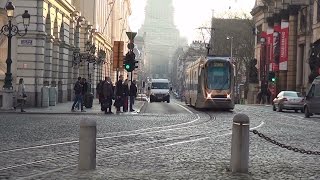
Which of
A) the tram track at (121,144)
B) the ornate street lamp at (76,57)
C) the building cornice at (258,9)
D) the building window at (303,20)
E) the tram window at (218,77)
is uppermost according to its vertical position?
the building cornice at (258,9)

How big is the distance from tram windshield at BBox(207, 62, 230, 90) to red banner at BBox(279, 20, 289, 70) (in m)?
32.7

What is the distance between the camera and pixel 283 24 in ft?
229

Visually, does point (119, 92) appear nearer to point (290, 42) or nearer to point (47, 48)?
point (47, 48)

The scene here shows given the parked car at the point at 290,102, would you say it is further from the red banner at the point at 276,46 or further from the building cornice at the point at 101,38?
the building cornice at the point at 101,38

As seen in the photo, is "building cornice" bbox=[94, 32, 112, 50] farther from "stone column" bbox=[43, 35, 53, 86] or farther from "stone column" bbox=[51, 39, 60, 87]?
"stone column" bbox=[43, 35, 53, 86]

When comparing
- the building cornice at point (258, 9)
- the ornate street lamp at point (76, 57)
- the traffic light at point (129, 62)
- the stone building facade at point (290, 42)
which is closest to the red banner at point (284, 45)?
the stone building facade at point (290, 42)

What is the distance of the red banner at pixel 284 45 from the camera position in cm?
6804

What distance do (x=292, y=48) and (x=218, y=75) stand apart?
1469 inches

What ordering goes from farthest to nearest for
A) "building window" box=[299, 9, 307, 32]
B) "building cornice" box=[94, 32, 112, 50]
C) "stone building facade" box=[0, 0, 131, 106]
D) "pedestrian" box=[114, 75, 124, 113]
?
"building cornice" box=[94, 32, 112, 50] → "building window" box=[299, 9, 307, 32] → "stone building facade" box=[0, 0, 131, 106] → "pedestrian" box=[114, 75, 124, 113]

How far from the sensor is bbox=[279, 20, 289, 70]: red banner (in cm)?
6804

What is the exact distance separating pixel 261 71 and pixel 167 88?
54.3ft

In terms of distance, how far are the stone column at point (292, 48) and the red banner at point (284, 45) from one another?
1.73 metres

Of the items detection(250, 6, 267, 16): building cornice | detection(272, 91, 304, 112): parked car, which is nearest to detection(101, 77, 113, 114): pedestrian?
detection(272, 91, 304, 112): parked car

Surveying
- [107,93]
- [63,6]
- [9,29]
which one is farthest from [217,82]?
[63,6]
